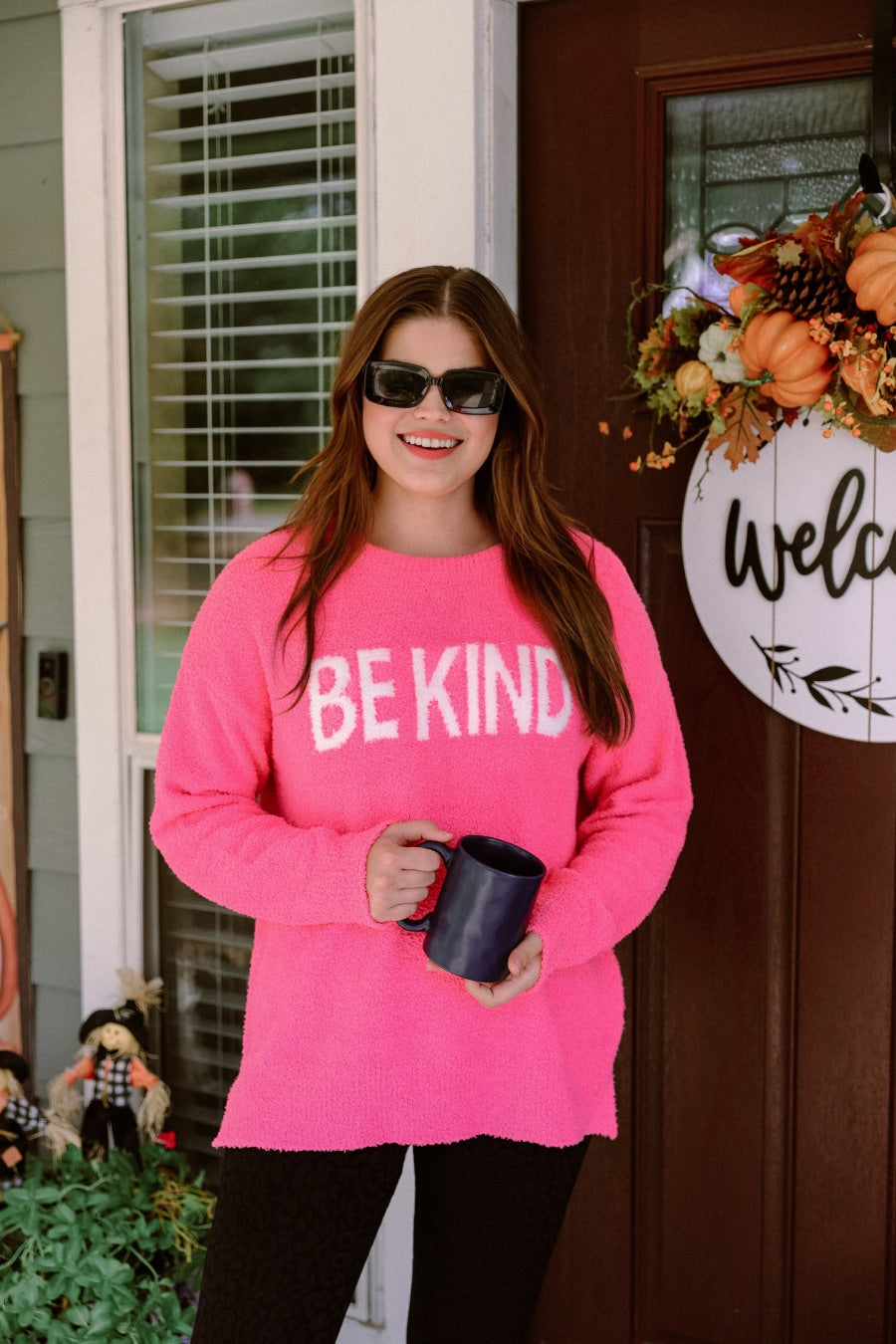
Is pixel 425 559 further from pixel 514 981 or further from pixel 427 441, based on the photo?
pixel 514 981

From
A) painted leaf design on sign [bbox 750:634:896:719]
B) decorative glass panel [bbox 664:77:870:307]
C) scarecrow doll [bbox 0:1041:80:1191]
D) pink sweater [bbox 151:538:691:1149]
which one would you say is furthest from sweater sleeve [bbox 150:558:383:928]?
scarecrow doll [bbox 0:1041:80:1191]

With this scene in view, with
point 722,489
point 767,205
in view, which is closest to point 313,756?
point 722,489

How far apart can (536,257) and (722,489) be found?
0.46m

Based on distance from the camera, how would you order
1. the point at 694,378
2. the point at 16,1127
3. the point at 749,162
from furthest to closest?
the point at 16,1127 → the point at 749,162 → the point at 694,378

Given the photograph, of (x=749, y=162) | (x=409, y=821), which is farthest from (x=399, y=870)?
(x=749, y=162)


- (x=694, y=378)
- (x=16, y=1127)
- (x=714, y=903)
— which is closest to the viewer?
(x=694, y=378)

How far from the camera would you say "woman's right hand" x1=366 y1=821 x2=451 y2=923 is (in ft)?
4.48

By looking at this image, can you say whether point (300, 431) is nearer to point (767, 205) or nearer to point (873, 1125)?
point (767, 205)

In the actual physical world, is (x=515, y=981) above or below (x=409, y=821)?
below

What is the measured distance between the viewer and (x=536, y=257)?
1.98m

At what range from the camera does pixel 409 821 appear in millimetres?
1404

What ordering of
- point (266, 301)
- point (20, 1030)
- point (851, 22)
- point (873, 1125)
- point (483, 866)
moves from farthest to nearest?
1. point (20, 1030)
2. point (266, 301)
3. point (873, 1125)
4. point (851, 22)
5. point (483, 866)

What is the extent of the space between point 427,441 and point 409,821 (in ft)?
1.39

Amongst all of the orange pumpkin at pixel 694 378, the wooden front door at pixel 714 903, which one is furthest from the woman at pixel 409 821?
the wooden front door at pixel 714 903
